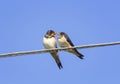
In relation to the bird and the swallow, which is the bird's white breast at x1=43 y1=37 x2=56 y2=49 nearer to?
the bird

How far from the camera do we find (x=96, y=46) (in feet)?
34.8

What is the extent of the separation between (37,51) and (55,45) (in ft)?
15.6

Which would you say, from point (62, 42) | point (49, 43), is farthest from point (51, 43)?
point (62, 42)

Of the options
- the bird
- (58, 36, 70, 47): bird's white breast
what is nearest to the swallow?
(58, 36, 70, 47): bird's white breast

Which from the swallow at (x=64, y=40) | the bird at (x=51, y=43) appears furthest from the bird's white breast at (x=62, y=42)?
the bird at (x=51, y=43)

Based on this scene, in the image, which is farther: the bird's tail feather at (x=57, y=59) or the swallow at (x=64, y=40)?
the swallow at (x=64, y=40)

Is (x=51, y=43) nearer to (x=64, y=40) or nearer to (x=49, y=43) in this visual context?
(x=49, y=43)

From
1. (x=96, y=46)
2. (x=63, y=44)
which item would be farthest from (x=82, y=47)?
(x=63, y=44)

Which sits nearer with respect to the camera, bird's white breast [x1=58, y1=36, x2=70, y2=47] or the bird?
the bird

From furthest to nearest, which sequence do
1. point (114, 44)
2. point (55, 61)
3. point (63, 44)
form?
point (63, 44) < point (55, 61) < point (114, 44)

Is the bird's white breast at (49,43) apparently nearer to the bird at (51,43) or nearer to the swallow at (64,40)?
the bird at (51,43)

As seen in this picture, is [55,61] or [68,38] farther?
[68,38]

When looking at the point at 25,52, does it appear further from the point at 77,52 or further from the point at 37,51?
the point at 77,52

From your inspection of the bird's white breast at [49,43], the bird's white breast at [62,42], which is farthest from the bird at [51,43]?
the bird's white breast at [62,42]
